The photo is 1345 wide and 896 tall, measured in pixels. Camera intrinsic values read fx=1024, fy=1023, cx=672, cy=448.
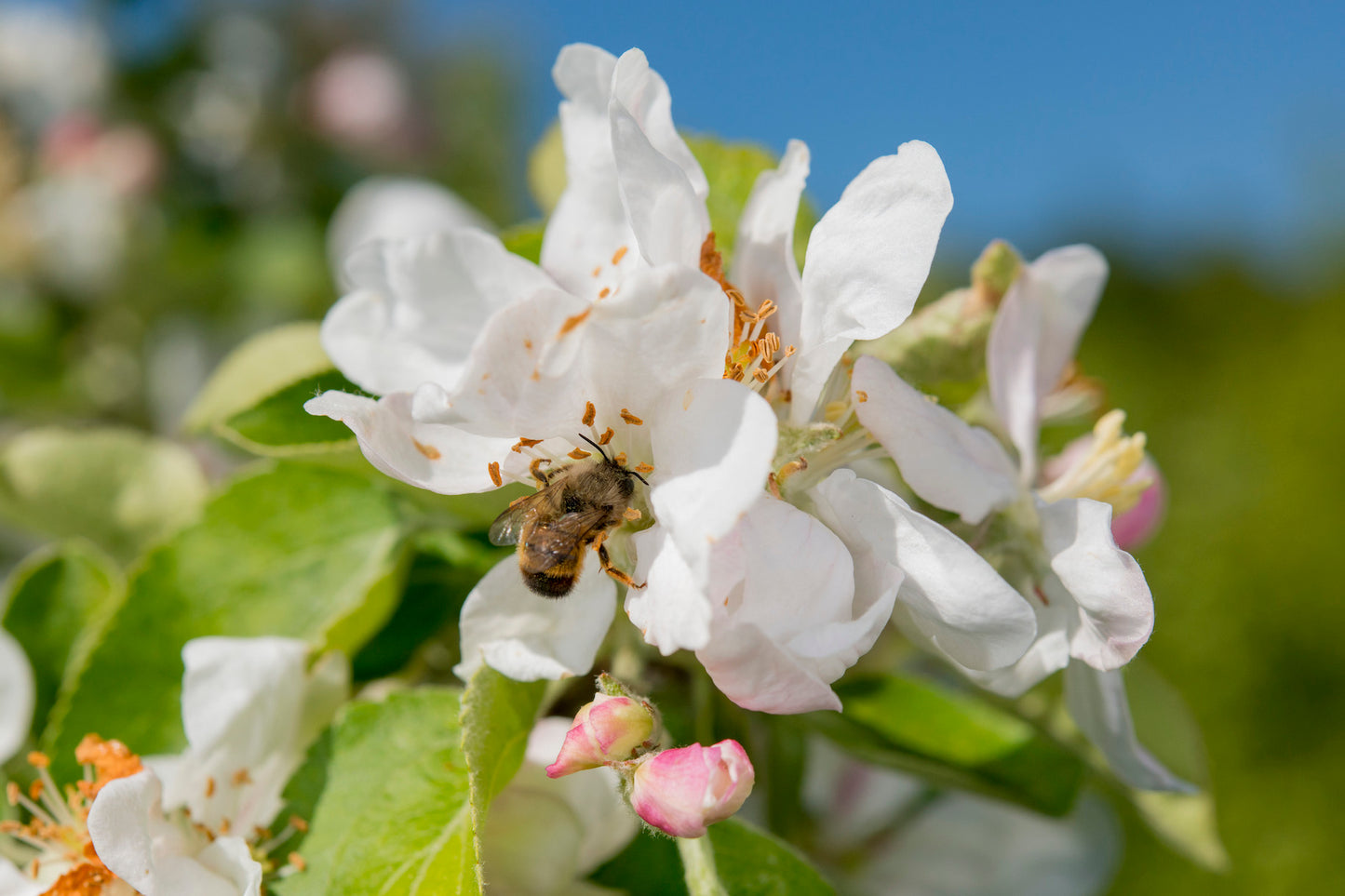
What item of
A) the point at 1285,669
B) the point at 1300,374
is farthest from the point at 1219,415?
the point at 1285,669

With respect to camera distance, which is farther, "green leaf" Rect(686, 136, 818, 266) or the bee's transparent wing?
"green leaf" Rect(686, 136, 818, 266)

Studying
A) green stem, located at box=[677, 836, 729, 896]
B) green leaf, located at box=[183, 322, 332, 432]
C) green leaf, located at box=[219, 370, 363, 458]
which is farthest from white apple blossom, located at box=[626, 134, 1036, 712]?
green leaf, located at box=[183, 322, 332, 432]

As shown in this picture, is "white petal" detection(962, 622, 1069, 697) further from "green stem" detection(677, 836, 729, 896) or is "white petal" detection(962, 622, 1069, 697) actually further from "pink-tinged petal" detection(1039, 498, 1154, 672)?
"green stem" detection(677, 836, 729, 896)

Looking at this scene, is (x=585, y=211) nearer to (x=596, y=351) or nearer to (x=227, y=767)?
(x=596, y=351)

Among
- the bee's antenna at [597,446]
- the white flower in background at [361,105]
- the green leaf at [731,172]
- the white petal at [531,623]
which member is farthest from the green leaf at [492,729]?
the white flower in background at [361,105]

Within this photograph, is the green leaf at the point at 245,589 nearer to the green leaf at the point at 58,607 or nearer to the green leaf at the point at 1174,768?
the green leaf at the point at 58,607

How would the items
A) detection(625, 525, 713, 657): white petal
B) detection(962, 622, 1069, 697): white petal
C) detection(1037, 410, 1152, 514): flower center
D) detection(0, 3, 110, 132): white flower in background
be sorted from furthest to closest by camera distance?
1. detection(0, 3, 110, 132): white flower in background
2. detection(1037, 410, 1152, 514): flower center
3. detection(962, 622, 1069, 697): white petal
4. detection(625, 525, 713, 657): white petal
